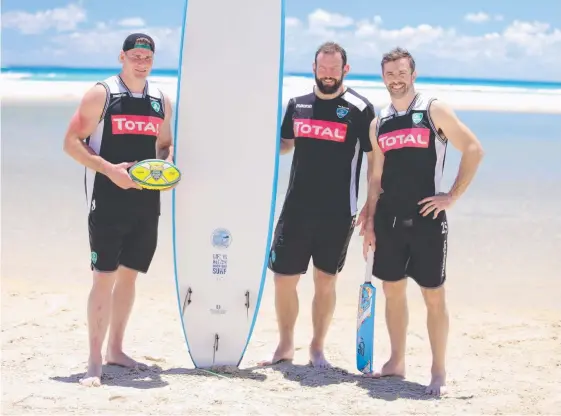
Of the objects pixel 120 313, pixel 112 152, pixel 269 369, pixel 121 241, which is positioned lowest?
pixel 269 369

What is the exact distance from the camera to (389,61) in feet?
12.4

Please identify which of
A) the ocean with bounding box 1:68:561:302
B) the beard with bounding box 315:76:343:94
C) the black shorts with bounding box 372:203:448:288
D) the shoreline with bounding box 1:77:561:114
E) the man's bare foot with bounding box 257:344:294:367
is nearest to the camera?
the black shorts with bounding box 372:203:448:288

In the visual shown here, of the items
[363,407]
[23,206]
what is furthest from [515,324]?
[23,206]

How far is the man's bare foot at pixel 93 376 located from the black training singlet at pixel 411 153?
173cm

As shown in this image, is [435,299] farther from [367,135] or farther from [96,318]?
[96,318]

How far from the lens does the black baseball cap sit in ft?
12.3

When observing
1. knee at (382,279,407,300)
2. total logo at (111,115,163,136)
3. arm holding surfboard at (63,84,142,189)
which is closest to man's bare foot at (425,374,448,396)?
knee at (382,279,407,300)

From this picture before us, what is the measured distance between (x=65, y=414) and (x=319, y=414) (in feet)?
3.81

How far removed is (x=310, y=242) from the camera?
423cm

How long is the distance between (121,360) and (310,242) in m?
1.25

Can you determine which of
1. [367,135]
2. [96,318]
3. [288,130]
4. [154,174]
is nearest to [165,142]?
[154,174]

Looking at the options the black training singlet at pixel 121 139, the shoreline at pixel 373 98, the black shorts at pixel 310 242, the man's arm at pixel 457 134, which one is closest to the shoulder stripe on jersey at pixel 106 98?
the black training singlet at pixel 121 139

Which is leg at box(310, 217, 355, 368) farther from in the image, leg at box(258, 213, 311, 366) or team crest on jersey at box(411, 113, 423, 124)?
team crest on jersey at box(411, 113, 423, 124)

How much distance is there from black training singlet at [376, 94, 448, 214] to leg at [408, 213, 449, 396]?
0.14 metres
